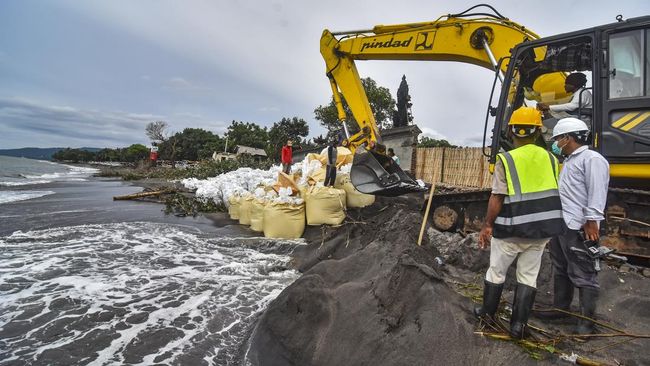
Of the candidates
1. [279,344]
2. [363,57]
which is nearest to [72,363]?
[279,344]

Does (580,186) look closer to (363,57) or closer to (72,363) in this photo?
(72,363)

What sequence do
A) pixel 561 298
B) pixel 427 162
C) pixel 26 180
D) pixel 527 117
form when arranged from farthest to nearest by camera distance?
1. pixel 26 180
2. pixel 427 162
3. pixel 561 298
4. pixel 527 117

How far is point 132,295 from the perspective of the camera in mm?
3898

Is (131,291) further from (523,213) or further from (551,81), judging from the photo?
(551,81)

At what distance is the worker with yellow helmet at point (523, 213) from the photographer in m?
2.42

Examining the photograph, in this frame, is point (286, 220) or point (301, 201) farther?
point (301, 201)

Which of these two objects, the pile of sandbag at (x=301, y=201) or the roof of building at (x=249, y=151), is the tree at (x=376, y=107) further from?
the pile of sandbag at (x=301, y=201)

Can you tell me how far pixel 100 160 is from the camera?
5731 cm

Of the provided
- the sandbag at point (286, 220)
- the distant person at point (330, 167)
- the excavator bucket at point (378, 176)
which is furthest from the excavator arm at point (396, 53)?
the sandbag at point (286, 220)

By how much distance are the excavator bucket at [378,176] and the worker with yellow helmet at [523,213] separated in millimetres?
2793

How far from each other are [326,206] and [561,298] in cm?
389

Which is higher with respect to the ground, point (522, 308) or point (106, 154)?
point (106, 154)

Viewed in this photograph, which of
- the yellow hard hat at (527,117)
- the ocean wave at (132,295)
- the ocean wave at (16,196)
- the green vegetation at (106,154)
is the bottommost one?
the ocean wave at (132,295)

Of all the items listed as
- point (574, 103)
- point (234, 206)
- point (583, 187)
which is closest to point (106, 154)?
point (234, 206)
